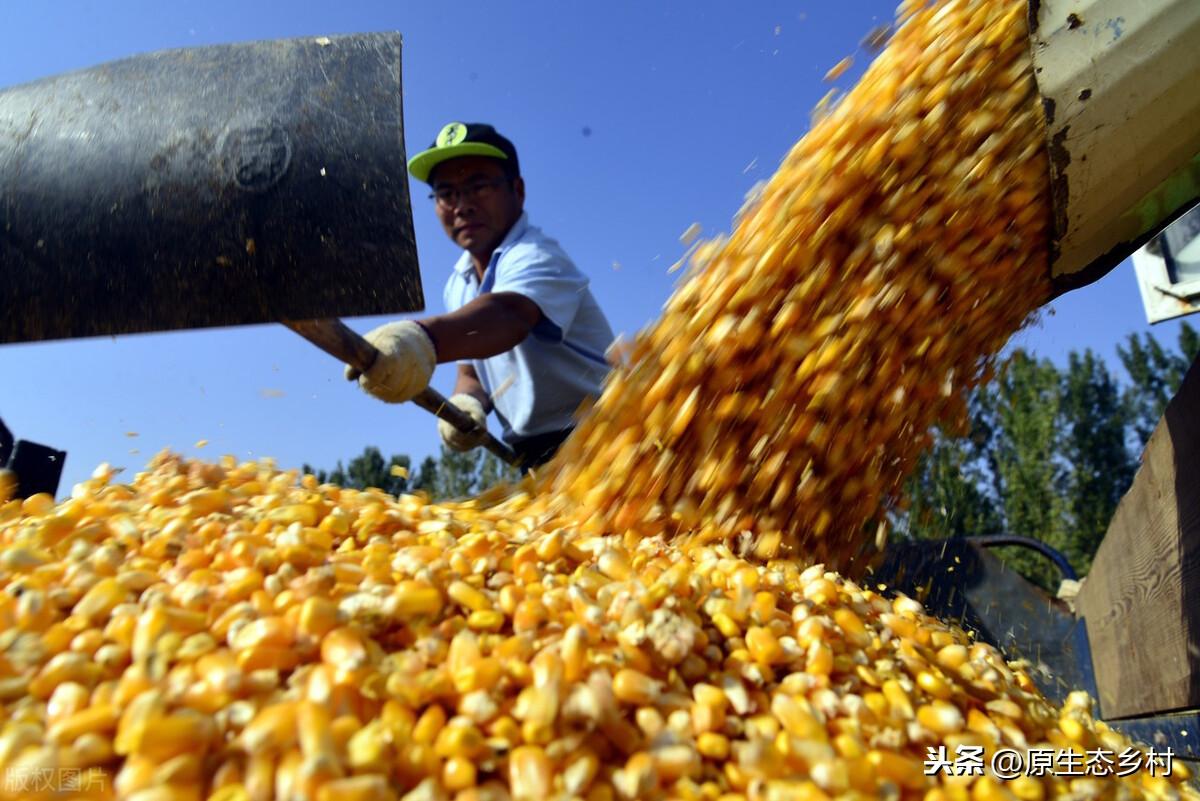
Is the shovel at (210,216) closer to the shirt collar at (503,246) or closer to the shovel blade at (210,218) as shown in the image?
the shovel blade at (210,218)

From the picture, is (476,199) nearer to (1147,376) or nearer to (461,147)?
(461,147)

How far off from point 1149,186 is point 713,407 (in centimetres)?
96

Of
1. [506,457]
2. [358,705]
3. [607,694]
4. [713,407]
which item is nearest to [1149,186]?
[713,407]

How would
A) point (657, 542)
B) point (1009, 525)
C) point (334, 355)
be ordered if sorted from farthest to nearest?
point (1009, 525), point (334, 355), point (657, 542)

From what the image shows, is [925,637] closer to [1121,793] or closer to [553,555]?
[1121,793]

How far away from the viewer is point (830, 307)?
148cm

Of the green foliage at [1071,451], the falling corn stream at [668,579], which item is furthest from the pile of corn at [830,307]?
the green foliage at [1071,451]

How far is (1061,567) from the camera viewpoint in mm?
2707

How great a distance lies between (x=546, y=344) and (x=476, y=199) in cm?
80

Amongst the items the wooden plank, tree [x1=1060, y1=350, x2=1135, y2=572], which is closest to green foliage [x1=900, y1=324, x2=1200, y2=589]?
tree [x1=1060, y1=350, x2=1135, y2=572]

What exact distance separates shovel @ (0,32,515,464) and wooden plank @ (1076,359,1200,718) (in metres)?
1.61

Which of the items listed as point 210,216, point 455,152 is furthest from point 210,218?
point 455,152

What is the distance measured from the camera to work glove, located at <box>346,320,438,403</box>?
2350mm

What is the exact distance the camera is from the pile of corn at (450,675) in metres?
0.76
